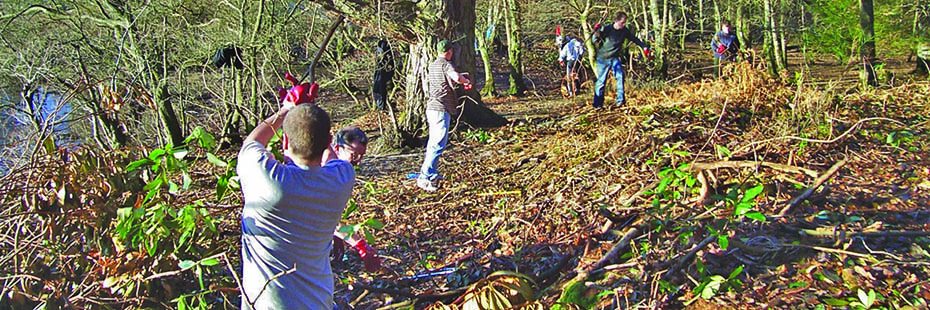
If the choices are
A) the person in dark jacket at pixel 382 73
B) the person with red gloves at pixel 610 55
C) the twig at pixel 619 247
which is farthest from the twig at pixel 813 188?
the person in dark jacket at pixel 382 73

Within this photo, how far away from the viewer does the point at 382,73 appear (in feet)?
38.8

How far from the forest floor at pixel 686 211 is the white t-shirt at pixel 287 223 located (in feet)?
4.20

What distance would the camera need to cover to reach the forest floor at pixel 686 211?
153 inches

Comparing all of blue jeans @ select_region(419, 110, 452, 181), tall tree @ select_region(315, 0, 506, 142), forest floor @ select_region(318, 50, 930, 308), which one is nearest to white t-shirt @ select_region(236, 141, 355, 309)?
forest floor @ select_region(318, 50, 930, 308)

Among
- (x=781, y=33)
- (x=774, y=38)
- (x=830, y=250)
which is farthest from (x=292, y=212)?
(x=781, y=33)

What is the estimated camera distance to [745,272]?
4.01 meters

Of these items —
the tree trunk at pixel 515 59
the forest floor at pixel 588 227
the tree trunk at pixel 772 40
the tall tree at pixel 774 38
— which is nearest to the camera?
the forest floor at pixel 588 227

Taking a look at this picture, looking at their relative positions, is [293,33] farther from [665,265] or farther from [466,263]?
[665,265]

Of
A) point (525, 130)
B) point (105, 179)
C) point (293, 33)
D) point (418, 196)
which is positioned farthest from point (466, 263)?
point (293, 33)

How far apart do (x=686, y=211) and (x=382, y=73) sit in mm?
7959

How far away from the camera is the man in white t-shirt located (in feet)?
8.87

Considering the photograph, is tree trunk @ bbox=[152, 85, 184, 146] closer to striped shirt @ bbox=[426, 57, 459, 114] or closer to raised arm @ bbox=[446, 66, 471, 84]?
striped shirt @ bbox=[426, 57, 459, 114]

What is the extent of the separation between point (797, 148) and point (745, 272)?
2.34 meters

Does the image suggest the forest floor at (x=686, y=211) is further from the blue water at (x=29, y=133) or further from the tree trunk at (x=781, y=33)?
the tree trunk at (x=781, y=33)
